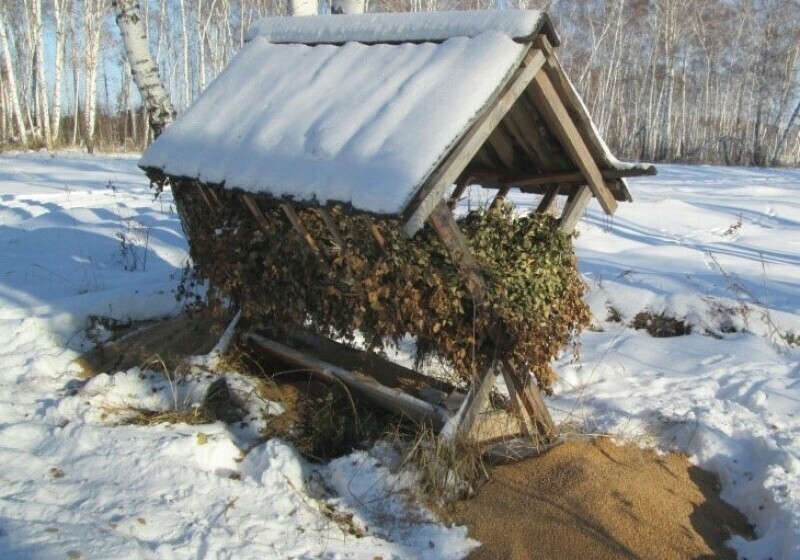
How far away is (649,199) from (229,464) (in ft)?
39.2

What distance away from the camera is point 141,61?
596cm

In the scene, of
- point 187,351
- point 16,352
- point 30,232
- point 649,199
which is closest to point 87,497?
point 187,351

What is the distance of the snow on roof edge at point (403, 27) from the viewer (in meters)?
3.30

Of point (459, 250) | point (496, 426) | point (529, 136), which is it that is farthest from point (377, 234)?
point (496, 426)

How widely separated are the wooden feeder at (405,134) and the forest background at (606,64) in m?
21.2

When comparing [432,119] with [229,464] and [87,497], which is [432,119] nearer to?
[229,464]

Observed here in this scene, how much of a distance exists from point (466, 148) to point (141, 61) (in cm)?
396

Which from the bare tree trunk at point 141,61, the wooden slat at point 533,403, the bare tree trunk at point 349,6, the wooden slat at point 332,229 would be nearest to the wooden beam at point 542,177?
the wooden slat at point 533,403

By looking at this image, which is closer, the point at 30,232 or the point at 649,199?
the point at 30,232

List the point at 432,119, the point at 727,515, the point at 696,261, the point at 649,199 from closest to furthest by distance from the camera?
the point at 432,119, the point at 727,515, the point at 696,261, the point at 649,199

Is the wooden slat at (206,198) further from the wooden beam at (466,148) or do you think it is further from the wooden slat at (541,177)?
the wooden beam at (466,148)

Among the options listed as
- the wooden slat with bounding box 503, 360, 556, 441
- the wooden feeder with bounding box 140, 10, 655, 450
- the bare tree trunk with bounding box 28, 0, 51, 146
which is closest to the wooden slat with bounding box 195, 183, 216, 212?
the wooden feeder with bounding box 140, 10, 655, 450

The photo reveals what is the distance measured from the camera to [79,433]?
12.6ft

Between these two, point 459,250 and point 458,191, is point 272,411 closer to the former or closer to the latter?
point 459,250
